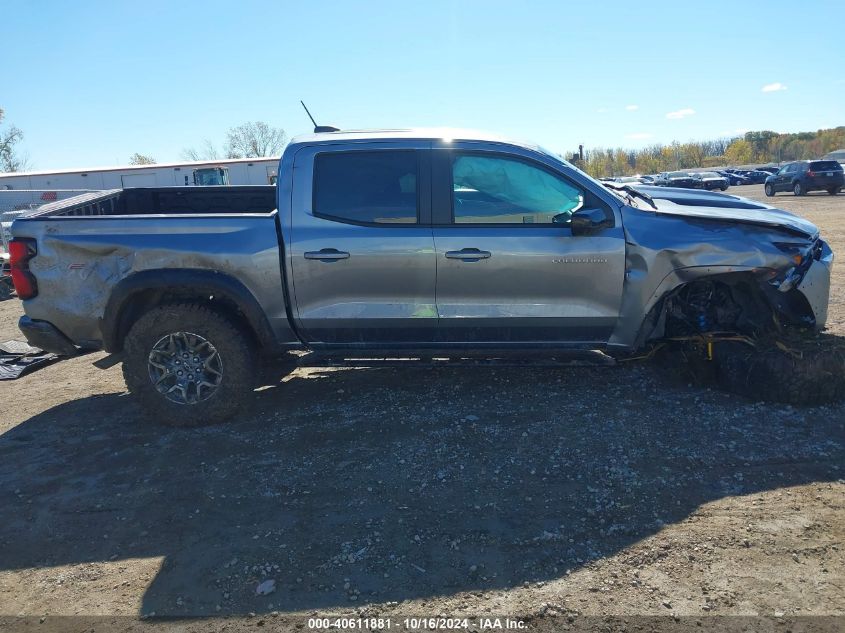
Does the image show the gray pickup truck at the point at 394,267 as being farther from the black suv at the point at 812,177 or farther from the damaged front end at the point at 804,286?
the black suv at the point at 812,177

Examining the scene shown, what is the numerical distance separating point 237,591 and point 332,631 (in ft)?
1.81

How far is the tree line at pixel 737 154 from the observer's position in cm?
10631

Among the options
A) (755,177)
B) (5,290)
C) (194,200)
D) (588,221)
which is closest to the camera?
(588,221)

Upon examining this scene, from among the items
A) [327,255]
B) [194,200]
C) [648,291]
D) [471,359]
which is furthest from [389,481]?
[194,200]

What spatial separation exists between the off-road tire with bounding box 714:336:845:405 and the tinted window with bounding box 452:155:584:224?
174 cm

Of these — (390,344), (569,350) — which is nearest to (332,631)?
(390,344)

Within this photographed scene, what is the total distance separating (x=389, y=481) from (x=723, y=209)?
330 centimetres

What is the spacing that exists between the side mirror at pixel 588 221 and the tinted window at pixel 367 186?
1.16 m

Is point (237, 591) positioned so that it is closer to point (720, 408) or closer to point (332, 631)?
point (332, 631)

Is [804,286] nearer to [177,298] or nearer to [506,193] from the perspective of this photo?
[506,193]

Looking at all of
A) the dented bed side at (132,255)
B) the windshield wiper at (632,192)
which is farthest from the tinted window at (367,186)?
the windshield wiper at (632,192)

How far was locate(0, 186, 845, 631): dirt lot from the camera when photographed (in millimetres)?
2852

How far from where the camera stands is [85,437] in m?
4.80

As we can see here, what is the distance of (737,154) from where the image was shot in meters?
115
